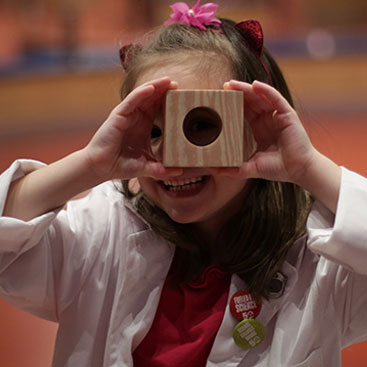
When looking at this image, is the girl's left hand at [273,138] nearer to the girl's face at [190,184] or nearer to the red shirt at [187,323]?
the girl's face at [190,184]

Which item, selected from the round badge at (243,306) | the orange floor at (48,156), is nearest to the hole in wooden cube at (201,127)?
the round badge at (243,306)

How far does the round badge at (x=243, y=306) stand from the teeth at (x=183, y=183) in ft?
0.74

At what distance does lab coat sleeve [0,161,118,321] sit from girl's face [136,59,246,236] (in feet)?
0.51

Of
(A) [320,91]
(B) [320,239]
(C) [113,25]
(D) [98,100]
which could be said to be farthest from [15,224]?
(C) [113,25]

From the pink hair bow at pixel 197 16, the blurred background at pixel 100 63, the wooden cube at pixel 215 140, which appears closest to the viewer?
the wooden cube at pixel 215 140

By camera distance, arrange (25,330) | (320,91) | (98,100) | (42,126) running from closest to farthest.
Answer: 1. (25,330)
2. (42,126)
3. (98,100)
4. (320,91)

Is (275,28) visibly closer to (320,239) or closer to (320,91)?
(320,91)

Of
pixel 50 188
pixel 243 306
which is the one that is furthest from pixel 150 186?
pixel 243 306

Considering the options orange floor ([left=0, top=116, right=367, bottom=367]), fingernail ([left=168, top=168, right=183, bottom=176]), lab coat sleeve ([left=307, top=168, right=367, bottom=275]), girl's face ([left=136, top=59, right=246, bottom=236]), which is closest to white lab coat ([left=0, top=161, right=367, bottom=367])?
lab coat sleeve ([left=307, top=168, right=367, bottom=275])

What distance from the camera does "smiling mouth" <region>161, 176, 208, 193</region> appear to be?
107 cm

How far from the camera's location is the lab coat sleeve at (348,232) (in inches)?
37.8

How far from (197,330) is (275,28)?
518 cm

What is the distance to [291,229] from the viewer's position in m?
1.15

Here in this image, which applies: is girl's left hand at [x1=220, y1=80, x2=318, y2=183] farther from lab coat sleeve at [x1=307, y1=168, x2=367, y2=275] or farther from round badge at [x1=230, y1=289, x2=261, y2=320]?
round badge at [x1=230, y1=289, x2=261, y2=320]
